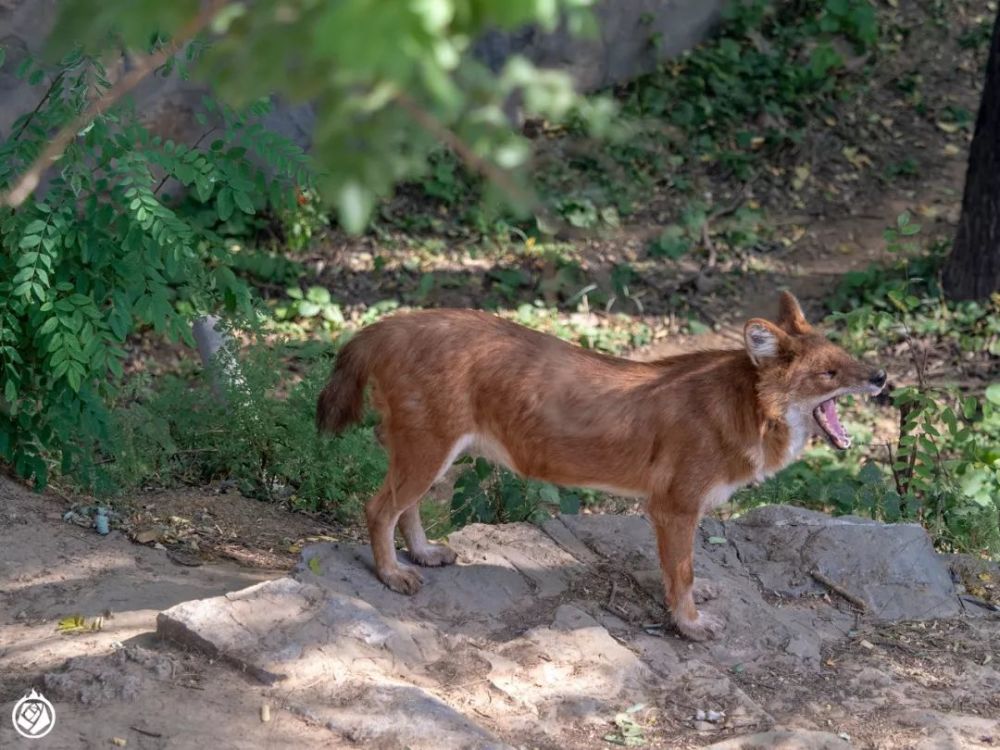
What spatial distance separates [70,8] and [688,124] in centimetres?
1237

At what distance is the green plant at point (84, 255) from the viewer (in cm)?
613

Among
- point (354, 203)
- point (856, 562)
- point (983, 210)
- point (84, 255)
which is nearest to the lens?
point (354, 203)

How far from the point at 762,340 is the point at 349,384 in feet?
6.55

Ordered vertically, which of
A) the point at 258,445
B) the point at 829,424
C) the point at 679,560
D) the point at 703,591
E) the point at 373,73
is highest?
the point at 373,73

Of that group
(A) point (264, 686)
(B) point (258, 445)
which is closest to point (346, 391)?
(A) point (264, 686)

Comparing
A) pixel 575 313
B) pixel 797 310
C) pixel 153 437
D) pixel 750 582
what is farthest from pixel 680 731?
pixel 575 313

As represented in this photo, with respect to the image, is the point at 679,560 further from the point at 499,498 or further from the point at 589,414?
the point at 499,498

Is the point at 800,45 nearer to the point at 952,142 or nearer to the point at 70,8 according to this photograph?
the point at 952,142

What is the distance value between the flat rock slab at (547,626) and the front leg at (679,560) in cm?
10

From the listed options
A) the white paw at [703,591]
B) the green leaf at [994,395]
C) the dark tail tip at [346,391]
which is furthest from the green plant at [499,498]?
the green leaf at [994,395]

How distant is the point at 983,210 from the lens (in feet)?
37.3

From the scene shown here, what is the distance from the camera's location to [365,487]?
782 centimetres

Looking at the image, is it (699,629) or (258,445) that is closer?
(699,629)

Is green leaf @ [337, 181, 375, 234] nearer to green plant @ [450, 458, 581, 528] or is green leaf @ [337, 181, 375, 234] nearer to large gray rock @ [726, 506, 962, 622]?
large gray rock @ [726, 506, 962, 622]
